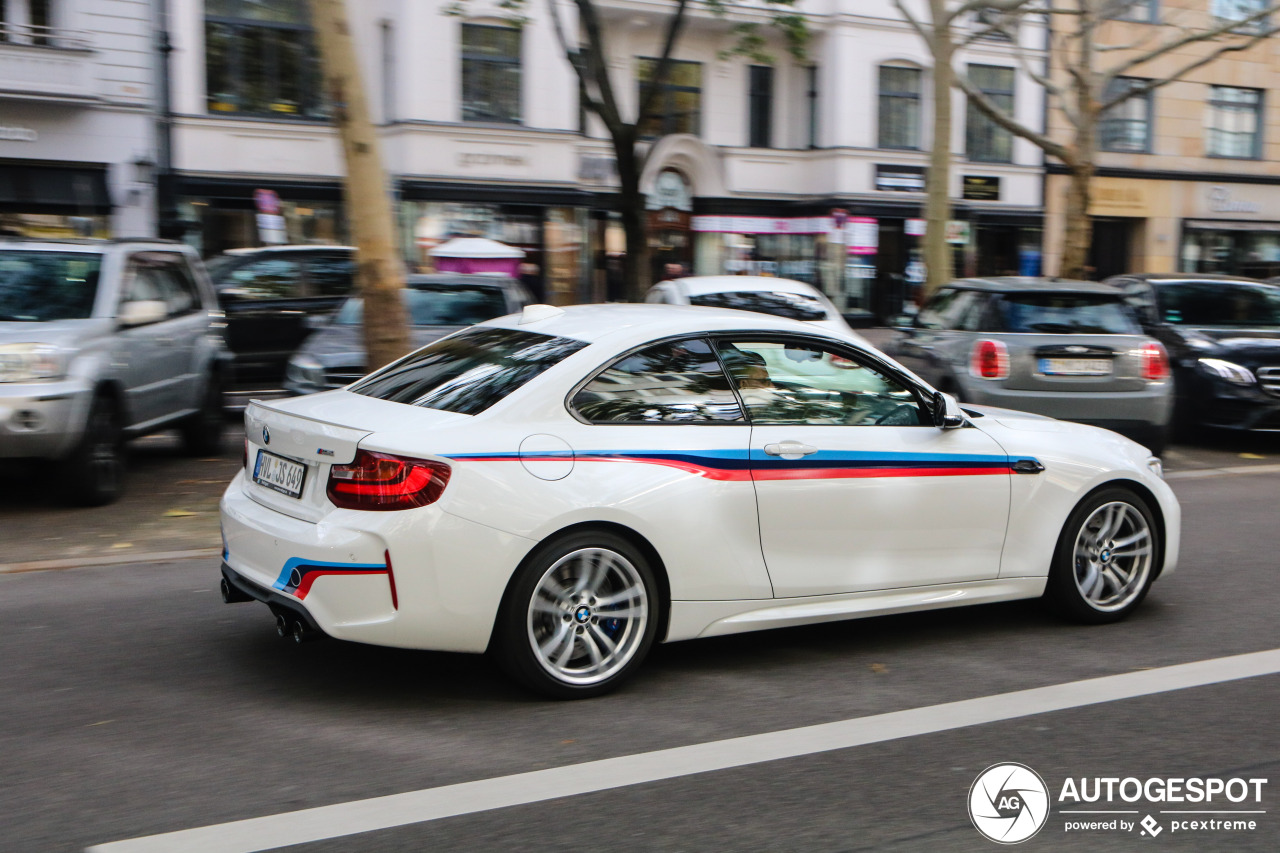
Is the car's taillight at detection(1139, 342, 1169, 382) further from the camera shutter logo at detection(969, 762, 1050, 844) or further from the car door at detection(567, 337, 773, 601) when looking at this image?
the camera shutter logo at detection(969, 762, 1050, 844)

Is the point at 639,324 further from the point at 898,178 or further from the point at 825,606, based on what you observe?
the point at 898,178

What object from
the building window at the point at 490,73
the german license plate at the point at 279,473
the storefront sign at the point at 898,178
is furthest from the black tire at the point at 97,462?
the storefront sign at the point at 898,178

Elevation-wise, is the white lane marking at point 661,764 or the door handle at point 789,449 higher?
the door handle at point 789,449

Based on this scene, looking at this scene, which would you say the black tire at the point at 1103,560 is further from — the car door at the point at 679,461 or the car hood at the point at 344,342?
the car hood at the point at 344,342

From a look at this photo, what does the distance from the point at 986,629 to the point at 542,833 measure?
9.75ft

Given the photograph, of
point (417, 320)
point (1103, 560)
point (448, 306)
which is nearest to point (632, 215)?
point (448, 306)

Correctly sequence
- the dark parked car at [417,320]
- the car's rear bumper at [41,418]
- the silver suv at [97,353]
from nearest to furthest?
the car's rear bumper at [41,418] → the silver suv at [97,353] → the dark parked car at [417,320]

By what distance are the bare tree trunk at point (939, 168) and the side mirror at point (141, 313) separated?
1045cm

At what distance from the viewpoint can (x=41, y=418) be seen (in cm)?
805

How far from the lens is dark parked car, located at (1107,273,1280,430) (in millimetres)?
12141

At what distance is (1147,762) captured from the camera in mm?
4191

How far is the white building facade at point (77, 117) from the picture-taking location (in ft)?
75.1

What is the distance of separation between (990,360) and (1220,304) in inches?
160

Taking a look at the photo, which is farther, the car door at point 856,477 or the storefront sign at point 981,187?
the storefront sign at point 981,187
